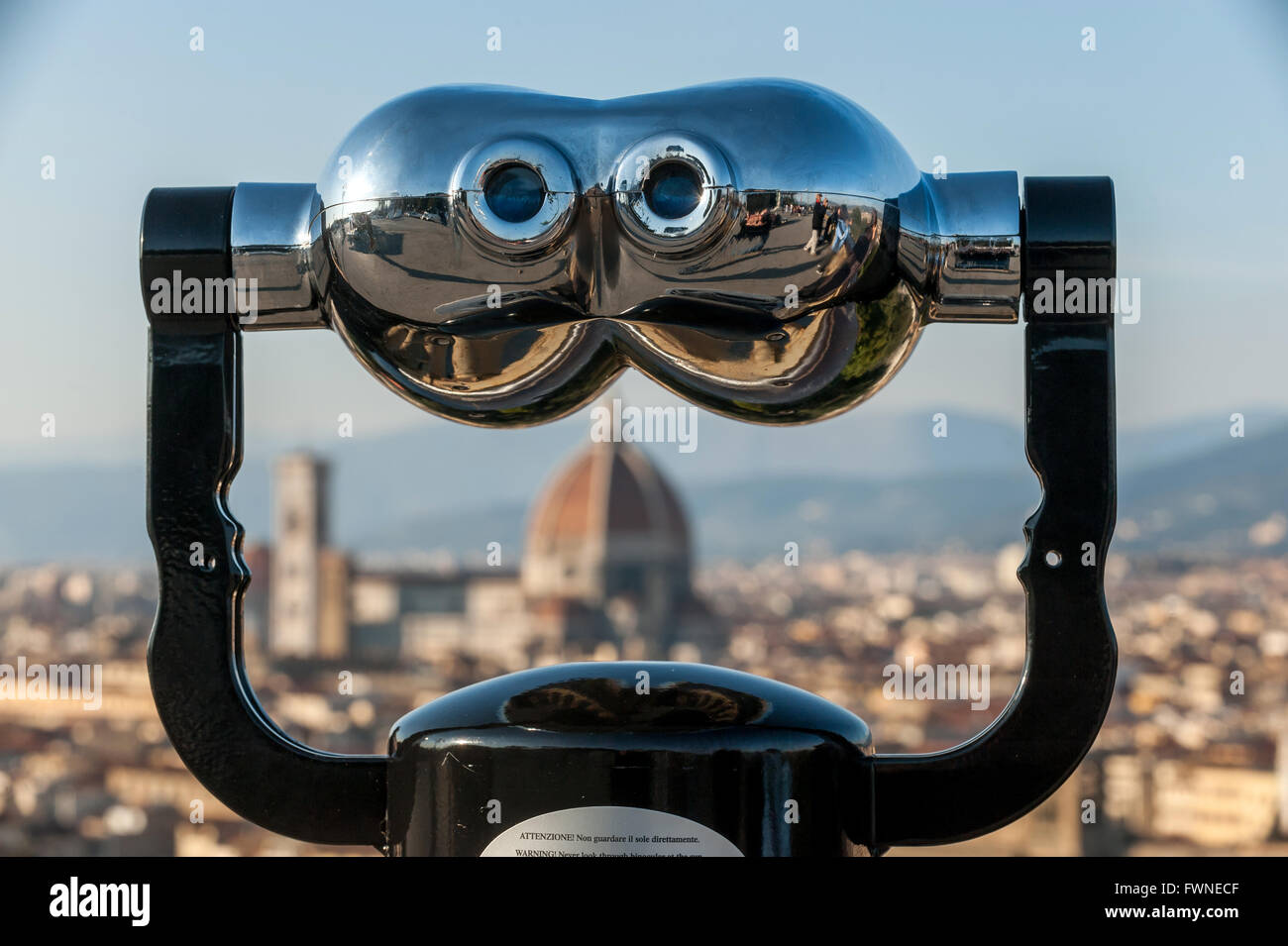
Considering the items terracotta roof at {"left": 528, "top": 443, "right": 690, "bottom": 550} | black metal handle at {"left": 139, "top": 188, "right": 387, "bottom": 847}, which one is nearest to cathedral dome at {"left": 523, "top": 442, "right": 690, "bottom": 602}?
terracotta roof at {"left": 528, "top": 443, "right": 690, "bottom": 550}

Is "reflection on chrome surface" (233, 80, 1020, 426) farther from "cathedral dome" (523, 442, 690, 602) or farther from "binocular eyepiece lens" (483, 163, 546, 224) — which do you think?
"cathedral dome" (523, 442, 690, 602)

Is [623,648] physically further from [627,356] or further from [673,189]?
[673,189]

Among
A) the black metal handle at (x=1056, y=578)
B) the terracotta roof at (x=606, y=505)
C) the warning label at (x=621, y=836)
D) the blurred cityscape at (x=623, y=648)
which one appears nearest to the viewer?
the warning label at (x=621, y=836)

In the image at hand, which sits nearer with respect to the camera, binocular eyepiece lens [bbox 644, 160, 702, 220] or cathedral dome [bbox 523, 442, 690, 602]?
binocular eyepiece lens [bbox 644, 160, 702, 220]

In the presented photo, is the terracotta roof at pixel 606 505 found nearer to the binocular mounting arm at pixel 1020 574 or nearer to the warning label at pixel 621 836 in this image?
the binocular mounting arm at pixel 1020 574

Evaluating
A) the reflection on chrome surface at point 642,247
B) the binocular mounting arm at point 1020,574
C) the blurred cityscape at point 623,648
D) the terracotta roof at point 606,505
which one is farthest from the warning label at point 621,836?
the terracotta roof at point 606,505

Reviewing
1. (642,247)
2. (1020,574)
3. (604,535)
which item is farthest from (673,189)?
(604,535)
